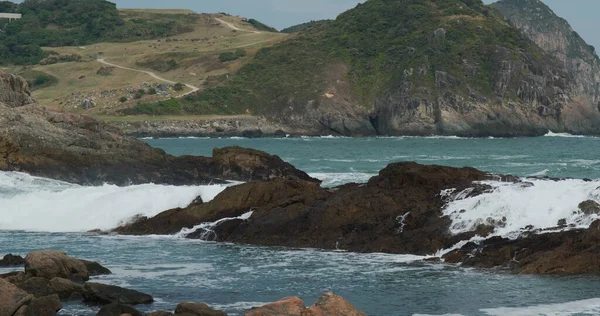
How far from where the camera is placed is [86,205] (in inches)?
1369

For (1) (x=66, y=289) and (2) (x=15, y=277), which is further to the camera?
(2) (x=15, y=277)

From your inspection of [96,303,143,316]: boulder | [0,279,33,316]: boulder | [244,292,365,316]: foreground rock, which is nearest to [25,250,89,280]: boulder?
[0,279,33,316]: boulder

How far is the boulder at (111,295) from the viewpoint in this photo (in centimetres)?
1919

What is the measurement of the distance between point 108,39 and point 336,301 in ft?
545

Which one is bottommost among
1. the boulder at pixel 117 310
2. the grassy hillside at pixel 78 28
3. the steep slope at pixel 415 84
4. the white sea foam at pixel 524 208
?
the boulder at pixel 117 310

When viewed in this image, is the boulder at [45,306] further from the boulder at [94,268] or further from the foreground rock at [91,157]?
the foreground rock at [91,157]

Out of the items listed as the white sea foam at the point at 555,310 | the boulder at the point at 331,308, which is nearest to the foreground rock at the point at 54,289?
the boulder at the point at 331,308

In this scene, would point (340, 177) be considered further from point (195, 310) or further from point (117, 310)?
point (195, 310)

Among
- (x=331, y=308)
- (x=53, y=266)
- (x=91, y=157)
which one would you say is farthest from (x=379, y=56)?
(x=331, y=308)

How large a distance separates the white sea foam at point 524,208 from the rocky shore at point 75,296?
9.39 metres

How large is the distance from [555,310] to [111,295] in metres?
8.48

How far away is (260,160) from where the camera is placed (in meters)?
44.8

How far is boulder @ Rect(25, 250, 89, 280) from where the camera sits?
20.8 meters

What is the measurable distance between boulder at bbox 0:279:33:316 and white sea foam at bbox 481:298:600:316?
842 centimetres
